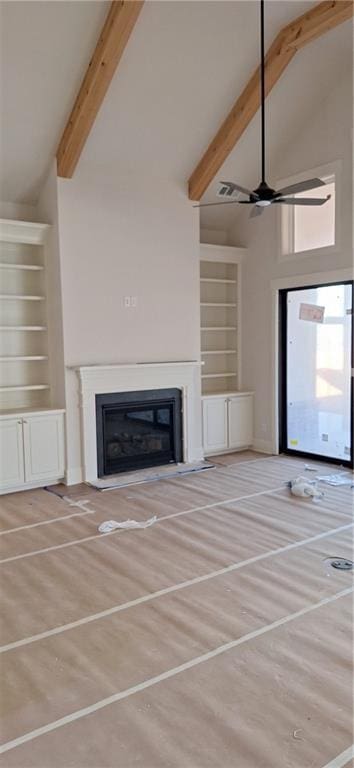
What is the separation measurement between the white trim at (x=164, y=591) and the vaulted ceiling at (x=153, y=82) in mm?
4202

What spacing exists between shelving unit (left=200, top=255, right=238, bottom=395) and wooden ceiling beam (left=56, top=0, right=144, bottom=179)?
2576 millimetres

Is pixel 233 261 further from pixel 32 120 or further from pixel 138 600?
pixel 138 600

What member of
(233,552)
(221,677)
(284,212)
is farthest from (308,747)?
(284,212)

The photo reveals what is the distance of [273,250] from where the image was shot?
664 centimetres

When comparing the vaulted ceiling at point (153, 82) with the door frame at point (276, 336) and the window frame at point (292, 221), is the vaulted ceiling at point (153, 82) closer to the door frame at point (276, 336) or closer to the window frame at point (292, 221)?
the window frame at point (292, 221)

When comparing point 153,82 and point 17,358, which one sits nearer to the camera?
point 153,82

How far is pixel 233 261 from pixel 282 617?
5.14m

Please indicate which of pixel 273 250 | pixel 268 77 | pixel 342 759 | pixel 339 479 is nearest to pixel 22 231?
pixel 268 77

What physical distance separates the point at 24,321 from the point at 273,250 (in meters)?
3.20

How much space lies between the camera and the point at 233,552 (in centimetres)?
366

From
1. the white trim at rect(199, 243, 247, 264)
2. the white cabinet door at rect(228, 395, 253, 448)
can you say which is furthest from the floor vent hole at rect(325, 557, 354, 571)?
the white trim at rect(199, 243, 247, 264)

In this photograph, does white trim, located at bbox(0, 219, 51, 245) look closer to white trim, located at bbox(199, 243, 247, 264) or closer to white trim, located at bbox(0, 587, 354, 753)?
white trim, located at bbox(199, 243, 247, 264)

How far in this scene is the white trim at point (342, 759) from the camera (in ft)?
6.11

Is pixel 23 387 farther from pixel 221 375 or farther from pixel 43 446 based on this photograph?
pixel 221 375
